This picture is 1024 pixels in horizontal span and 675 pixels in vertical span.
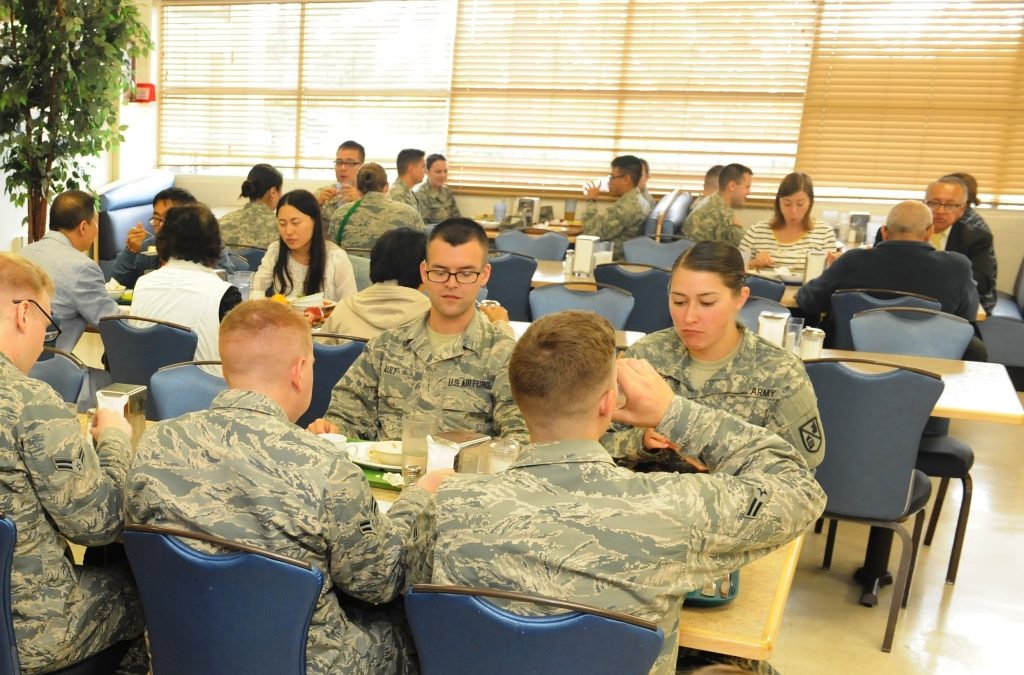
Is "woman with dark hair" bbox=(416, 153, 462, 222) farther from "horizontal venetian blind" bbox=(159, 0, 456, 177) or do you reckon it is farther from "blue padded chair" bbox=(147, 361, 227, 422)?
"blue padded chair" bbox=(147, 361, 227, 422)

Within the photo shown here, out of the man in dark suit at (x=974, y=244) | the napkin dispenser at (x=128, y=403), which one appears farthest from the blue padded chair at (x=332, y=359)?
the man in dark suit at (x=974, y=244)

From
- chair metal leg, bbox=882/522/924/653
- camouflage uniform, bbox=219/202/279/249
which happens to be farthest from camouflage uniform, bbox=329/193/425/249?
chair metal leg, bbox=882/522/924/653

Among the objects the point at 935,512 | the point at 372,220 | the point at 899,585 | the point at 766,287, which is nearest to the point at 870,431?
the point at 899,585

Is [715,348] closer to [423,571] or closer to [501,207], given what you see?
[423,571]

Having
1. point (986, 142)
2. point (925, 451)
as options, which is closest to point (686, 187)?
point (986, 142)

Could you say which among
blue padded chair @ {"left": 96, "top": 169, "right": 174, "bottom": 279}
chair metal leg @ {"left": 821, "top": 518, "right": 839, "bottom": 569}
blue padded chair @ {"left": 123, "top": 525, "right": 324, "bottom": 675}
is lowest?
chair metal leg @ {"left": 821, "top": 518, "right": 839, "bottom": 569}

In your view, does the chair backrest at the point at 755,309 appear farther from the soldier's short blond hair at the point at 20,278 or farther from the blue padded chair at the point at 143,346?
the soldier's short blond hair at the point at 20,278

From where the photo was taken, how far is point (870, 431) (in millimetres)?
3137

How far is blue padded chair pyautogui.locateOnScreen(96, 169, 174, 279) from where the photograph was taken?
8742 mm

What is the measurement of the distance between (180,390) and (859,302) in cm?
320

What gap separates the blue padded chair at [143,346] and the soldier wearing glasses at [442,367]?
2.83 ft

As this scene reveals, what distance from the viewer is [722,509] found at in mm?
1681

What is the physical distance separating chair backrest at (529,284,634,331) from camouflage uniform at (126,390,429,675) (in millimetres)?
2795

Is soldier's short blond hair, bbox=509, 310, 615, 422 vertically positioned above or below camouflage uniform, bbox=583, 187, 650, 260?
above
